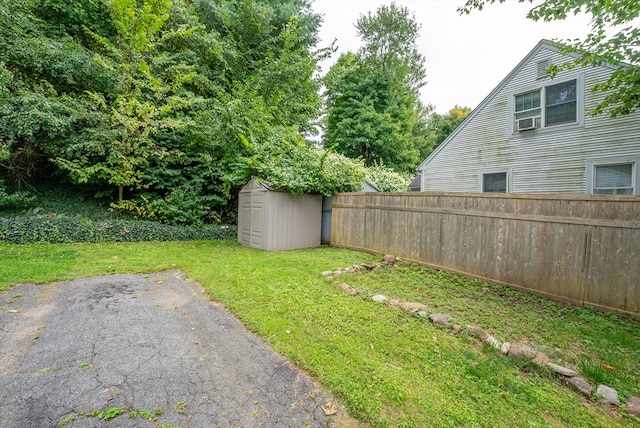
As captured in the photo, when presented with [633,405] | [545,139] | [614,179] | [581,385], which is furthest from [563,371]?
[545,139]

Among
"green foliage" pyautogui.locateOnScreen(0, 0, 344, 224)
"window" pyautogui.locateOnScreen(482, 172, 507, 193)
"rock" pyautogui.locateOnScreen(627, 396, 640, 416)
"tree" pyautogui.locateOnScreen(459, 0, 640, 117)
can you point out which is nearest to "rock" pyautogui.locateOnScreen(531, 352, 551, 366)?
"rock" pyautogui.locateOnScreen(627, 396, 640, 416)

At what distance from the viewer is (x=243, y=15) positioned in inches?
395

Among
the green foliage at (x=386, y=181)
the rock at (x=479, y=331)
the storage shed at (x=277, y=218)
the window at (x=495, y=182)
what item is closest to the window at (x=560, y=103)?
the window at (x=495, y=182)

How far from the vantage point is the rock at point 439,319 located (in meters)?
2.93

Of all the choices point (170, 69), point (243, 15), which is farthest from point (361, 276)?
point (243, 15)

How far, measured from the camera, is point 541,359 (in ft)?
7.52

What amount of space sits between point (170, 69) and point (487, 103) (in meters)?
9.58

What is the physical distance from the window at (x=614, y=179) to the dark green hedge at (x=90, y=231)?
381 inches

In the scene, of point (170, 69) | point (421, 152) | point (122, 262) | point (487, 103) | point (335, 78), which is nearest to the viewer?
point (122, 262)

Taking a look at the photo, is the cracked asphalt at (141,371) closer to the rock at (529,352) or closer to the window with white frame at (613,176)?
the rock at (529,352)

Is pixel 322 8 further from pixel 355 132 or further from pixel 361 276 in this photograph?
pixel 361 276

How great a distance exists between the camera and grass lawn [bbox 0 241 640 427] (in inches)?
70.0

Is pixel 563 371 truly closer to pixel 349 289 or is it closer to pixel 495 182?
pixel 349 289

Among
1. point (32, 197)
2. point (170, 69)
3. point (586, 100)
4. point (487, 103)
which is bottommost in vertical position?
point (32, 197)
